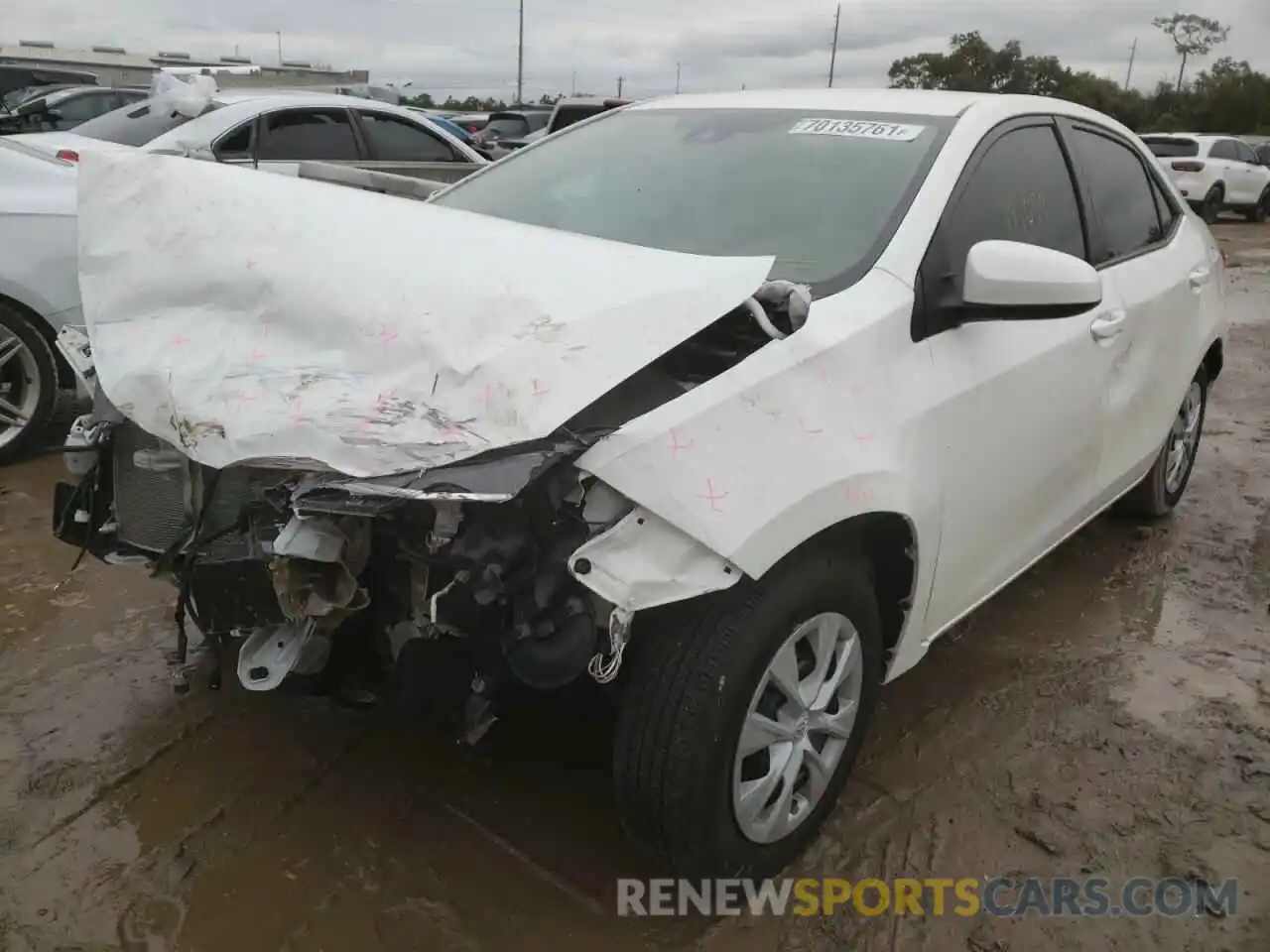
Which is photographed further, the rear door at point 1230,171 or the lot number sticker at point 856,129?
the rear door at point 1230,171

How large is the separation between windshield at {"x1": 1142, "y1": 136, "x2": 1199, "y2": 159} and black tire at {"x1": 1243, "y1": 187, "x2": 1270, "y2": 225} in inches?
99.3

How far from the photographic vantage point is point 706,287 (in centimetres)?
205

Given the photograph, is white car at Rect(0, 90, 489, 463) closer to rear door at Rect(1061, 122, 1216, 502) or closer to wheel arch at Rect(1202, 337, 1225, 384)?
rear door at Rect(1061, 122, 1216, 502)

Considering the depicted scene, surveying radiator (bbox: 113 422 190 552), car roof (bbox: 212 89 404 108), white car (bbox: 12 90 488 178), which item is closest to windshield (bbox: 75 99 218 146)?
white car (bbox: 12 90 488 178)

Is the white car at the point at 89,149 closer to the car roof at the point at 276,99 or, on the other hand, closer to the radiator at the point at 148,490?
the car roof at the point at 276,99

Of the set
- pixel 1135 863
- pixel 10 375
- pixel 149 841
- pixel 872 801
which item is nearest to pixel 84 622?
pixel 149 841

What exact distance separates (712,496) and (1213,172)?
2060 cm

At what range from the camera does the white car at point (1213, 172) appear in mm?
18594

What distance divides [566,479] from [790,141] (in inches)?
62.6

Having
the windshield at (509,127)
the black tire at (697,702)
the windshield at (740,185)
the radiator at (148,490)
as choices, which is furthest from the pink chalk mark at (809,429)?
the windshield at (509,127)

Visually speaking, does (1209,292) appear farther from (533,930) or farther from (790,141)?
(533,930)

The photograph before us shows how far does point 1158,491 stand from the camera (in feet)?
14.4

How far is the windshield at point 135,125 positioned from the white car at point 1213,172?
1712 centimetres

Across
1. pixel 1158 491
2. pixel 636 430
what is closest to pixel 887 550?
pixel 636 430
